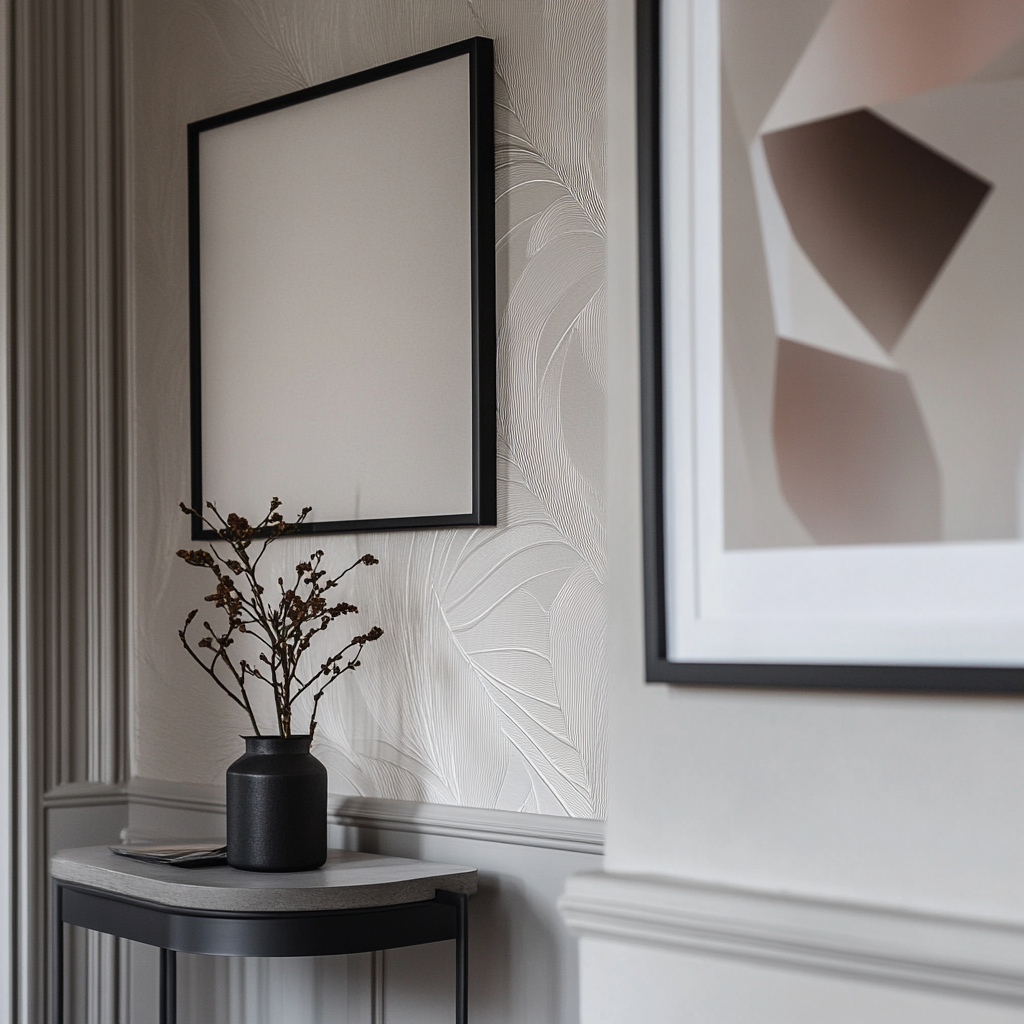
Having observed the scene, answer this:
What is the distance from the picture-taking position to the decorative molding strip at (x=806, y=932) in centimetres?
86

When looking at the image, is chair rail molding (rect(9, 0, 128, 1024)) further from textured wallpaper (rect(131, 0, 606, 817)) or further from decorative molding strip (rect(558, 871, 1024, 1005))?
decorative molding strip (rect(558, 871, 1024, 1005))

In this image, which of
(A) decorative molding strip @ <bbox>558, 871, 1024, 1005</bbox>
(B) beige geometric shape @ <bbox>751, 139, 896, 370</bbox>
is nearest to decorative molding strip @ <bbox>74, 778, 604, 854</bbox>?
(A) decorative molding strip @ <bbox>558, 871, 1024, 1005</bbox>

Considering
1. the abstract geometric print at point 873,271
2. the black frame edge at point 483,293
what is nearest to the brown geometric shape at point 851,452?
the abstract geometric print at point 873,271

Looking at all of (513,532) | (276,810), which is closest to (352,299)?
(513,532)

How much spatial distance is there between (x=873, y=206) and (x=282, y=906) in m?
1.26

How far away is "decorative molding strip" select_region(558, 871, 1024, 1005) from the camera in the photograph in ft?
2.82

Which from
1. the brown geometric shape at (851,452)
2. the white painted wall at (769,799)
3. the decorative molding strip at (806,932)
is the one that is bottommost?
the decorative molding strip at (806,932)

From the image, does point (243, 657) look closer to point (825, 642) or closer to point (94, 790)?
point (94, 790)

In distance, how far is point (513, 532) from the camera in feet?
6.72

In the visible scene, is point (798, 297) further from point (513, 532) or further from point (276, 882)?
point (276, 882)

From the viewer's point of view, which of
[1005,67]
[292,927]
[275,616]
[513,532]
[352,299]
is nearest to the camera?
[1005,67]

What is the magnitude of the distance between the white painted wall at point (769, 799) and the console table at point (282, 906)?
2.69 ft

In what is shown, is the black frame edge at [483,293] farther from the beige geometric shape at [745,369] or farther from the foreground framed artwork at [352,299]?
the beige geometric shape at [745,369]

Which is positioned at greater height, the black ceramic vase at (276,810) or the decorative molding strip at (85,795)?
the black ceramic vase at (276,810)
